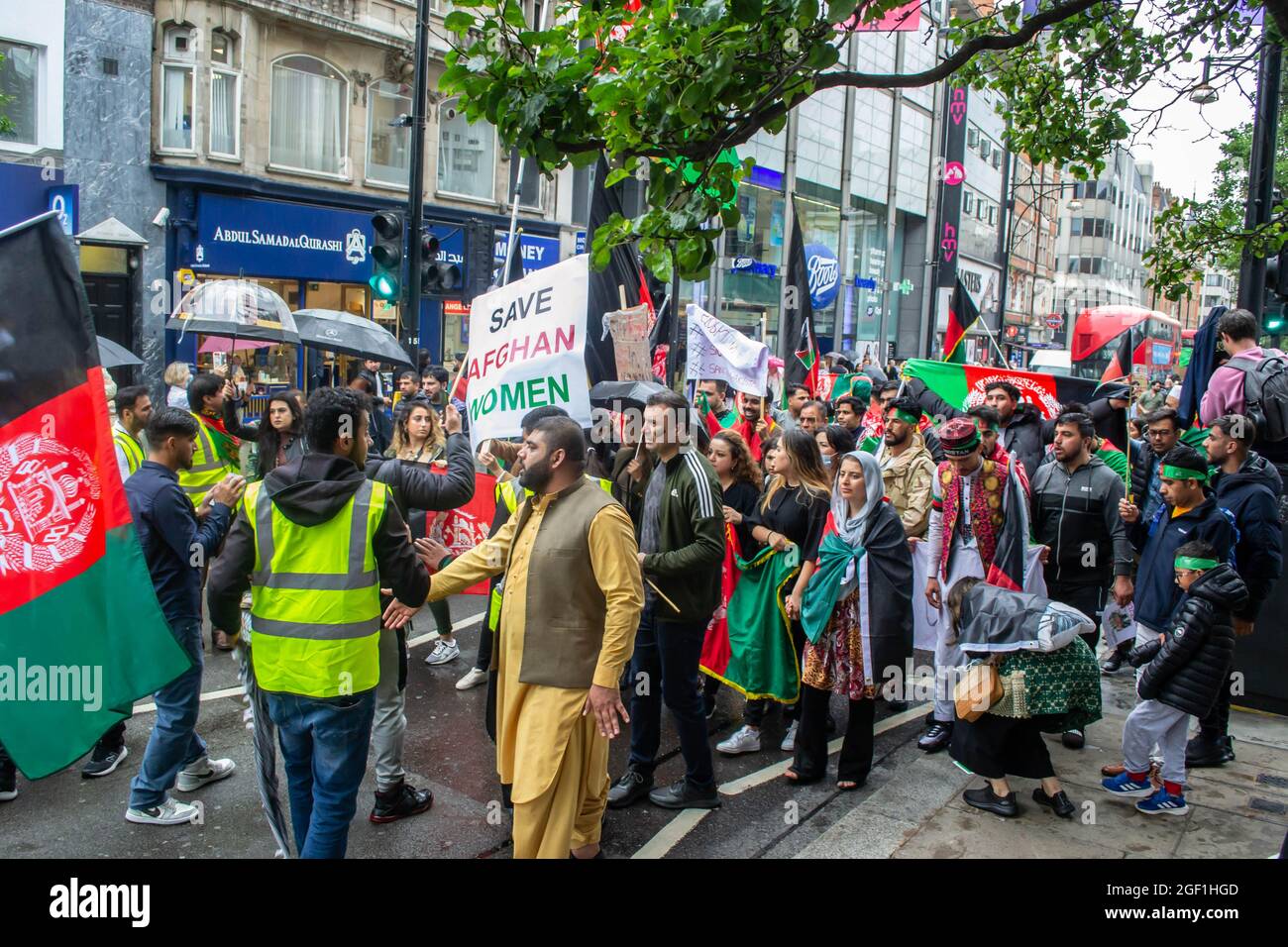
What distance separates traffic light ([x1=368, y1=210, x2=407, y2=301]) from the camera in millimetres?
13422

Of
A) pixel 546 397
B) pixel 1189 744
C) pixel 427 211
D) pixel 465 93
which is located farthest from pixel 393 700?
pixel 427 211

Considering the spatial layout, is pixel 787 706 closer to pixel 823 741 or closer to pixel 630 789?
pixel 823 741

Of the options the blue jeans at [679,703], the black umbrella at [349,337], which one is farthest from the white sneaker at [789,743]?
the black umbrella at [349,337]

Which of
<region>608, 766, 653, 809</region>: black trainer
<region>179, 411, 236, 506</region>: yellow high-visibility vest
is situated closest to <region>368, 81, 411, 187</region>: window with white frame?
<region>179, 411, 236, 506</region>: yellow high-visibility vest

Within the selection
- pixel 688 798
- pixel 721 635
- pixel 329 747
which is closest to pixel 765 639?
pixel 721 635

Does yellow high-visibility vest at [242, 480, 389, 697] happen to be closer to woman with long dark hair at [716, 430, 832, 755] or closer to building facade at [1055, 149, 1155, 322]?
woman with long dark hair at [716, 430, 832, 755]

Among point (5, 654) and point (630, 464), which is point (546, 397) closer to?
point (630, 464)

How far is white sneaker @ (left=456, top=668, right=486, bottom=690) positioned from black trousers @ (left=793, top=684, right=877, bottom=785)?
229cm

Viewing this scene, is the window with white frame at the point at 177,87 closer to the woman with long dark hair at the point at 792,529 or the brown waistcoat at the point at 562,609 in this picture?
the woman with long dark hair at the point at 792,529

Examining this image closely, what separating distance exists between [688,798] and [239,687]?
317 cm

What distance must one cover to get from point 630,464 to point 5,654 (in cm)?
358

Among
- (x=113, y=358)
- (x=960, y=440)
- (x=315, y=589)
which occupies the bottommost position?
(x=315, y=589)

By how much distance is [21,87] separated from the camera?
57.2 feet

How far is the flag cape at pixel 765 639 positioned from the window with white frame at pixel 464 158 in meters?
20.4
